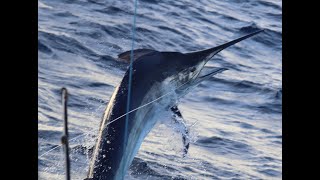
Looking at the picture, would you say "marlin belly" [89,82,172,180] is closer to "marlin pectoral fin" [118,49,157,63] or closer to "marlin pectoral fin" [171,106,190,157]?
"marlin pectoral fin" [118,49,157,63]

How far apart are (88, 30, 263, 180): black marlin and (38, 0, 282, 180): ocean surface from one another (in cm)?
18

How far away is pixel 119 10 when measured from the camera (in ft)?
47.4

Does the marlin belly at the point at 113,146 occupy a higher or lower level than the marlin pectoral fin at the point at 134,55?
lower

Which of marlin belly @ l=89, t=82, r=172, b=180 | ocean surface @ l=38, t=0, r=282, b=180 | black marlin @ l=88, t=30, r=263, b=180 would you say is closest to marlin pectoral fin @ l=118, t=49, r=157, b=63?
black marlin @ l=88, t=30, r=263, b=180

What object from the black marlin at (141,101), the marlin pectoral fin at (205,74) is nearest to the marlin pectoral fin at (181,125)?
the black marlin at (141,101)

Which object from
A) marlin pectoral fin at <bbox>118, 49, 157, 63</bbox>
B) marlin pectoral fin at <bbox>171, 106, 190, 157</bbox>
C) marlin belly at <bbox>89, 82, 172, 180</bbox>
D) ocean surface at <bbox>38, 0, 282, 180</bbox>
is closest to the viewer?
marlin belly at <bbox>89, 82, 172, 180</bbox>

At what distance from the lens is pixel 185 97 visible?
995 cm

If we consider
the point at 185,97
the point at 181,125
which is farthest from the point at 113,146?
the point at 185,97

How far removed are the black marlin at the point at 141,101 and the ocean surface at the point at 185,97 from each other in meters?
0.18

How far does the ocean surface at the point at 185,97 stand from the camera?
25.2 ft

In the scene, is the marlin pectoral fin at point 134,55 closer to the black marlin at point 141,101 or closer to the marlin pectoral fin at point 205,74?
the black marlin at point 141,101

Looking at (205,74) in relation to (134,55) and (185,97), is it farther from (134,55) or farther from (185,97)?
(185,97)

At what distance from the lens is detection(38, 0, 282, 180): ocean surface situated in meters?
7.68

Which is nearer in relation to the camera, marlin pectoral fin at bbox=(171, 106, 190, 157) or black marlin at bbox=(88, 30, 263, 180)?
black marlin at bbox=(88, 30, 263, 180)
